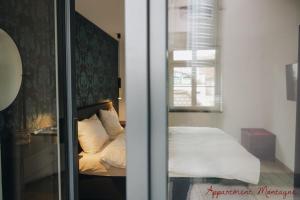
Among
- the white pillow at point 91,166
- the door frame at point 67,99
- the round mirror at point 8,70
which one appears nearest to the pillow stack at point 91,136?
the white pillow at point 91,166

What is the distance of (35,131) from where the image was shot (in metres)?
1.77

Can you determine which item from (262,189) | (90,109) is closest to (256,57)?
(262,189)

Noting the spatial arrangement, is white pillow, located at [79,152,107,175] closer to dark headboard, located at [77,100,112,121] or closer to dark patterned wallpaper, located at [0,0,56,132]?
dark headboard, located at [77,100,112,121]

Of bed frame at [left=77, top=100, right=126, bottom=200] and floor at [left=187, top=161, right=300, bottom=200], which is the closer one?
floor at [left=187, top=161, right=300, bottom=200]

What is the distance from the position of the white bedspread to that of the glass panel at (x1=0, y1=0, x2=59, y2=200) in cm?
70

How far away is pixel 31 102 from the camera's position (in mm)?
1688

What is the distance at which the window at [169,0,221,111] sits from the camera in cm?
101

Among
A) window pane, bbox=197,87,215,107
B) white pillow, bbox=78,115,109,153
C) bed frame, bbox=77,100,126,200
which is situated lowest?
bed frame, bbox=77,100,126,200

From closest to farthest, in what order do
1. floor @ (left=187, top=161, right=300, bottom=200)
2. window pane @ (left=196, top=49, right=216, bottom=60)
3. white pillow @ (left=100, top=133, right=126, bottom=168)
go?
1. window pane @ (left=196, top=49, right=216, bottom=60)
2. floor @ (left=187, top=161, right=300, bottom=200)
3. white pillow @ (left=100, top=133, right=126, bottom=168)

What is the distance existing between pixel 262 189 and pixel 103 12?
132 inches

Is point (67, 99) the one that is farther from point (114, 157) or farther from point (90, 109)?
point (90, 109)

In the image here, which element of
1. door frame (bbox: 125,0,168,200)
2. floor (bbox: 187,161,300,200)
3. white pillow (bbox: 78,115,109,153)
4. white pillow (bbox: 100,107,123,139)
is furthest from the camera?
white pillow (bbox: 100,107,123,139)

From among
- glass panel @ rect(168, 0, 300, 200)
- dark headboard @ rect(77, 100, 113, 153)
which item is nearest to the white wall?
glass panel @ rect(168, 0, 300, 200)

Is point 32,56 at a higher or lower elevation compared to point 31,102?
higher
